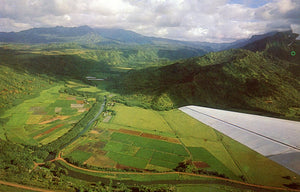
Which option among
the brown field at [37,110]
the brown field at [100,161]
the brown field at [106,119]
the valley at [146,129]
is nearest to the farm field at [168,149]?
the brown field at [100,161]

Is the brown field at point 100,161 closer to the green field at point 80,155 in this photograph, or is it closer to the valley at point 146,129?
the valley at point 146,129

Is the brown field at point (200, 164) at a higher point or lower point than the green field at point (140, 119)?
lower

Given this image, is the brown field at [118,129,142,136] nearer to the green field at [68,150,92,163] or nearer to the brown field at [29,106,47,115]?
the green field at [68,150,92,163]

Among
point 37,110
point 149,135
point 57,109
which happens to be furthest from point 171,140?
point 37,110

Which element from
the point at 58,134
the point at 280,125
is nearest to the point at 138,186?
the point at 280,125

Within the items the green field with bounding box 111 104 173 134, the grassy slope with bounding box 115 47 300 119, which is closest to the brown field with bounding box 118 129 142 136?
the green field with bounding box 111 104 173 134

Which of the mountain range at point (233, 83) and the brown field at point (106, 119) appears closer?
the brown field at point (106, 119)

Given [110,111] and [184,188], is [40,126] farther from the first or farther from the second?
[184,188]
